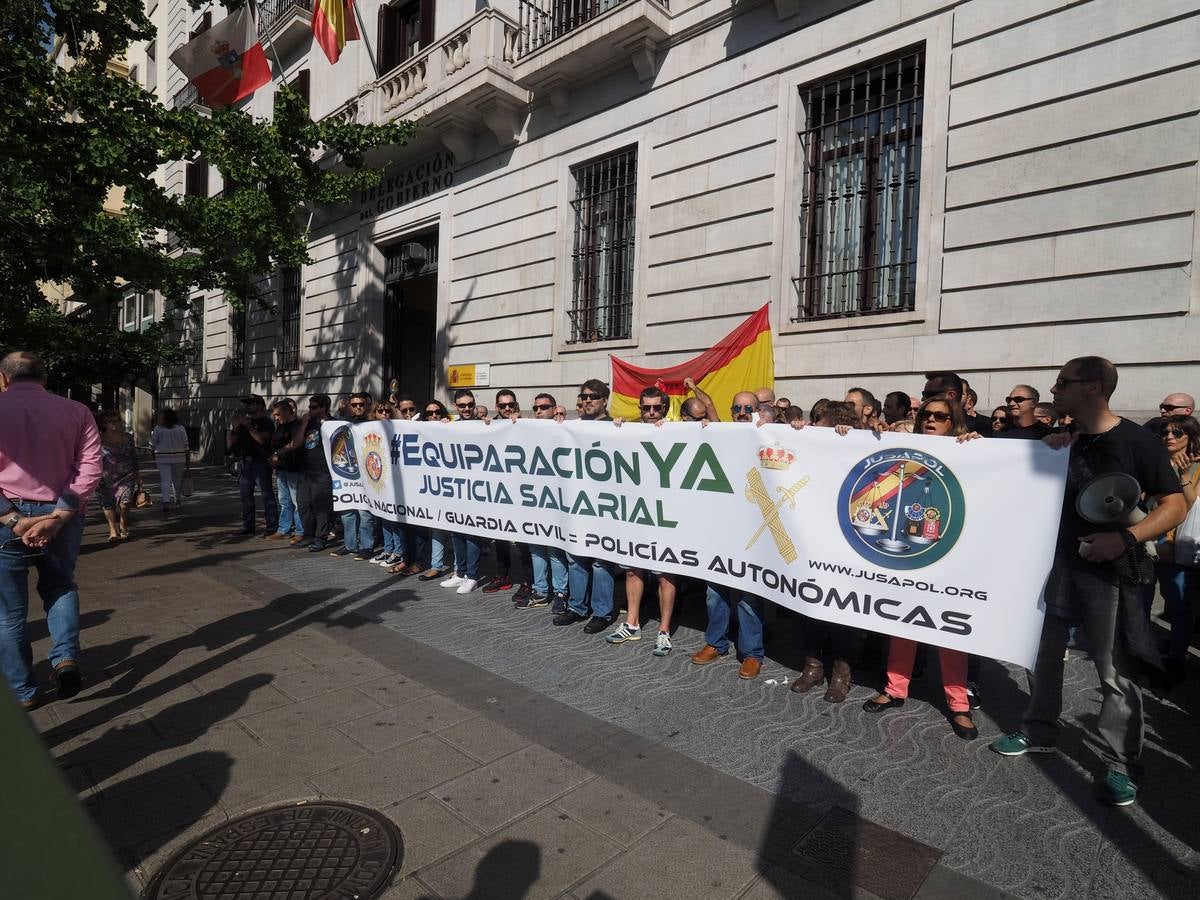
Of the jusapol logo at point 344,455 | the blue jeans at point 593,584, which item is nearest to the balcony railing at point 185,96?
the jusapol logo at point 344,455

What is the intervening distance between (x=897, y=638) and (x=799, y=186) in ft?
21.8

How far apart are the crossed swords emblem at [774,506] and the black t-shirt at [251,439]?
24.7ft

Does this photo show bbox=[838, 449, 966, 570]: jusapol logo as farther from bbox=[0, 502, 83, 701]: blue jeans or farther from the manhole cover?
bbox=[0, 502, 83, 701]: blue jeans

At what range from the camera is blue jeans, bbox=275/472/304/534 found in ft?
30.5

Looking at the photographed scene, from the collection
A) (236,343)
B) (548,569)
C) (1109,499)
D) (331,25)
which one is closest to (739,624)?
(548,569)

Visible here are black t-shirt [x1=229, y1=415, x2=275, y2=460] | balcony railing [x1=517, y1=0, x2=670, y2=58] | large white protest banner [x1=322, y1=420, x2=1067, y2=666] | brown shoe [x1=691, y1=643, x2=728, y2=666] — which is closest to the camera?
large white protest banner [x1=322, y1=420, x2=1067, y2=666]

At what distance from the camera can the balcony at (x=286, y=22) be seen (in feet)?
57.5

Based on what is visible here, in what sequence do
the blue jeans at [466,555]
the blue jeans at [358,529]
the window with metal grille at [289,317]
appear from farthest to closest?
1. the window with metal grille at [289,317]
2. the blue jeans at [358,529]
3. the blue jeans at [466,555]

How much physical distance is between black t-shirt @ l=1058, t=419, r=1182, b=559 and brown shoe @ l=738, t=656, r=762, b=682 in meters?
1.95

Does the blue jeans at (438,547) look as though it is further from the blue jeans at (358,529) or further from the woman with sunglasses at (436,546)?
the blue jeans at (358,529)

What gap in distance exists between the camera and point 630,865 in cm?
266

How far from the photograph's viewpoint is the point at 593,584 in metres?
5.62

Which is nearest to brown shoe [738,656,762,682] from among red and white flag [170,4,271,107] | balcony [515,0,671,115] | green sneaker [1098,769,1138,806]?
green sneaker [1098,769,1138,806]

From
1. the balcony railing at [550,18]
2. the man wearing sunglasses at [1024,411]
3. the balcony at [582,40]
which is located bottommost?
the man wearing sunglasses at [1024,411]
